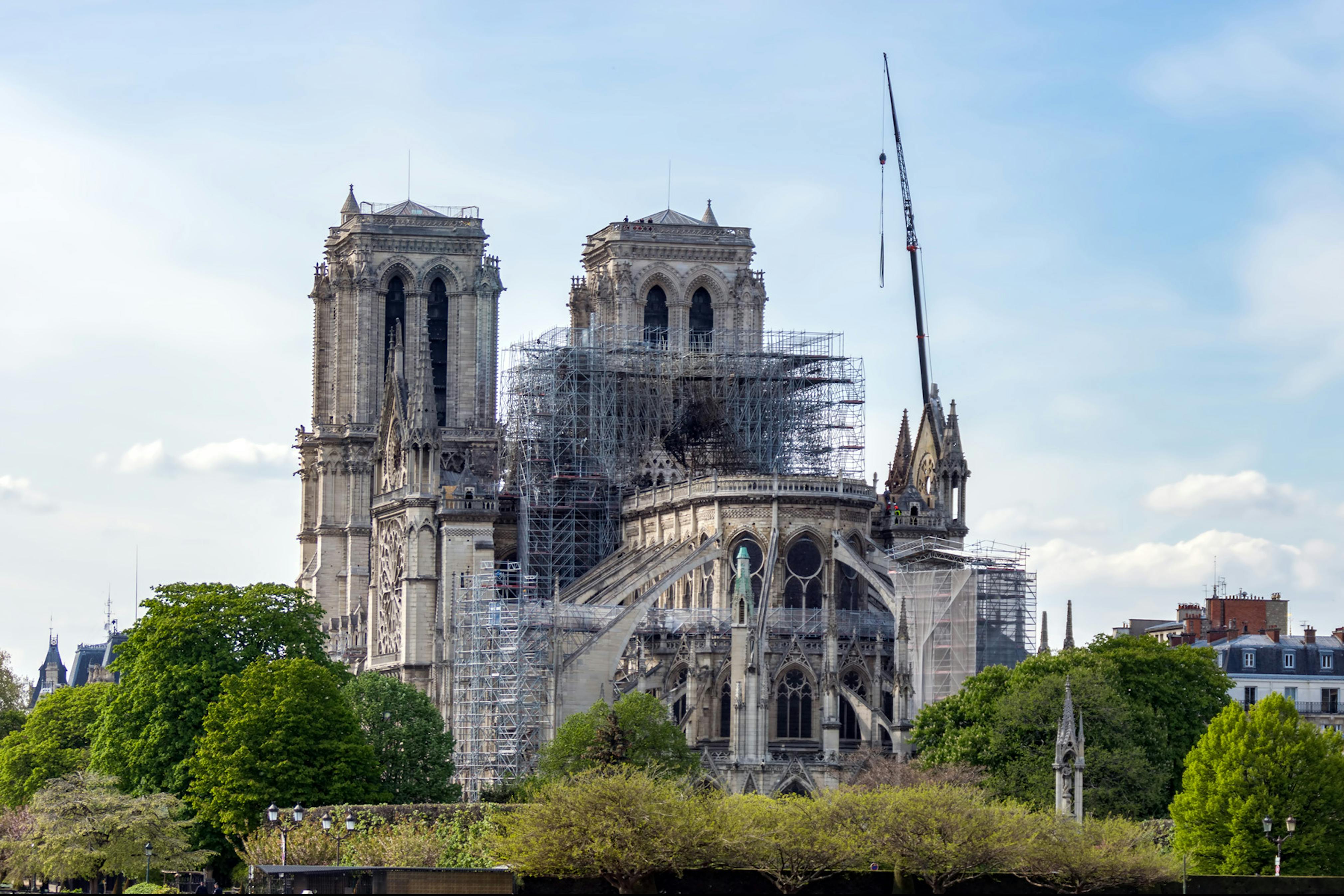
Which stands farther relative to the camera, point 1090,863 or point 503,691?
point 503,691

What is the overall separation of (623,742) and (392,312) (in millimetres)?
42405

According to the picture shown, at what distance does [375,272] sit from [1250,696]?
138 feet

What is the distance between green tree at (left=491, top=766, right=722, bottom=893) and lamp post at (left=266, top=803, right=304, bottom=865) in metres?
6.08

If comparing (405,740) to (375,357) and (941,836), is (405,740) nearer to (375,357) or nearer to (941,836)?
(941,836)

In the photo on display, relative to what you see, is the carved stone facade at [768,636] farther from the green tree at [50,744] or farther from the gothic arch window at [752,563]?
the green tree at [50,744]

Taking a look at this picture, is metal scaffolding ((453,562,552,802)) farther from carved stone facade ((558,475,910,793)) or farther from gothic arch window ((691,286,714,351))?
gothic arch window ((691,286,714,351))

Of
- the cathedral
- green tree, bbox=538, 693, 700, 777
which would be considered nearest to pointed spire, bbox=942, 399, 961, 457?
the cathedral

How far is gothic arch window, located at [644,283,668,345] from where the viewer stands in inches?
4995

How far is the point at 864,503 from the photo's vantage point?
360 ft

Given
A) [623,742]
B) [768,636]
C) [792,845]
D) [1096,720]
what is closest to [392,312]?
[768,636]

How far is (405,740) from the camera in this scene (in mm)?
93750

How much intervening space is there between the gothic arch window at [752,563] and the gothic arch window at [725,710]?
448 centimetres

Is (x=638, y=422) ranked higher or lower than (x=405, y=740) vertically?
higher

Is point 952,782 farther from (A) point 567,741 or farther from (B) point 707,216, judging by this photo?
(B) point 707,216
